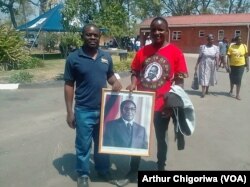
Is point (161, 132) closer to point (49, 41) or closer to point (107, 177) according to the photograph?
point (107, 177)

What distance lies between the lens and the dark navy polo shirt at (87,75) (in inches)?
151

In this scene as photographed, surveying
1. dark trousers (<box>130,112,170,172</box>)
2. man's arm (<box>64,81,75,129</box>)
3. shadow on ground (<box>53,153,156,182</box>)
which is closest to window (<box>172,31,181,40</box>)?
shadow on ground (<box>53,153,156,182</box>)

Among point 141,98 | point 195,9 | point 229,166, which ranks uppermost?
point 195,9

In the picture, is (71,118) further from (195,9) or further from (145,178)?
(195,9)

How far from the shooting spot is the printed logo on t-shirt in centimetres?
389

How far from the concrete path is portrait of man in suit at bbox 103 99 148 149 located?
532mm

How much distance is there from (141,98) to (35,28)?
60.1ft

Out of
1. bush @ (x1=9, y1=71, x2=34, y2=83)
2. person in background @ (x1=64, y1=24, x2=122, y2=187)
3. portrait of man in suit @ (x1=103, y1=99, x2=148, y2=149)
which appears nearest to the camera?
person in background @ (x1=64, y1=24, x2=122, y2=187)

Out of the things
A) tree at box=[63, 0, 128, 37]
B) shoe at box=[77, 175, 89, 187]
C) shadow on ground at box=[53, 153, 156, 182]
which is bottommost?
shadow on ground at box=[53, 153, 156, 182]

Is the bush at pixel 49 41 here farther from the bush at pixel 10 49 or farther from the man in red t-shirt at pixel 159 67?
the man in red t-shirt at pixel 159 67

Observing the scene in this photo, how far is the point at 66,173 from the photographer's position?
14.9ft

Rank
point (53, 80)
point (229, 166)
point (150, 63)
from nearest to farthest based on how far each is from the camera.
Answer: point (150, 63) < point (229, 166) < point (53, 80)

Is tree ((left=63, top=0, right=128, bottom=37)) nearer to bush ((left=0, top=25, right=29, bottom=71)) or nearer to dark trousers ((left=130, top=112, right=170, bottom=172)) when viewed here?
bush ((left=0, top=25, right=29, bottom=71))

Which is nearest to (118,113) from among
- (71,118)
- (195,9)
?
(71,118)
